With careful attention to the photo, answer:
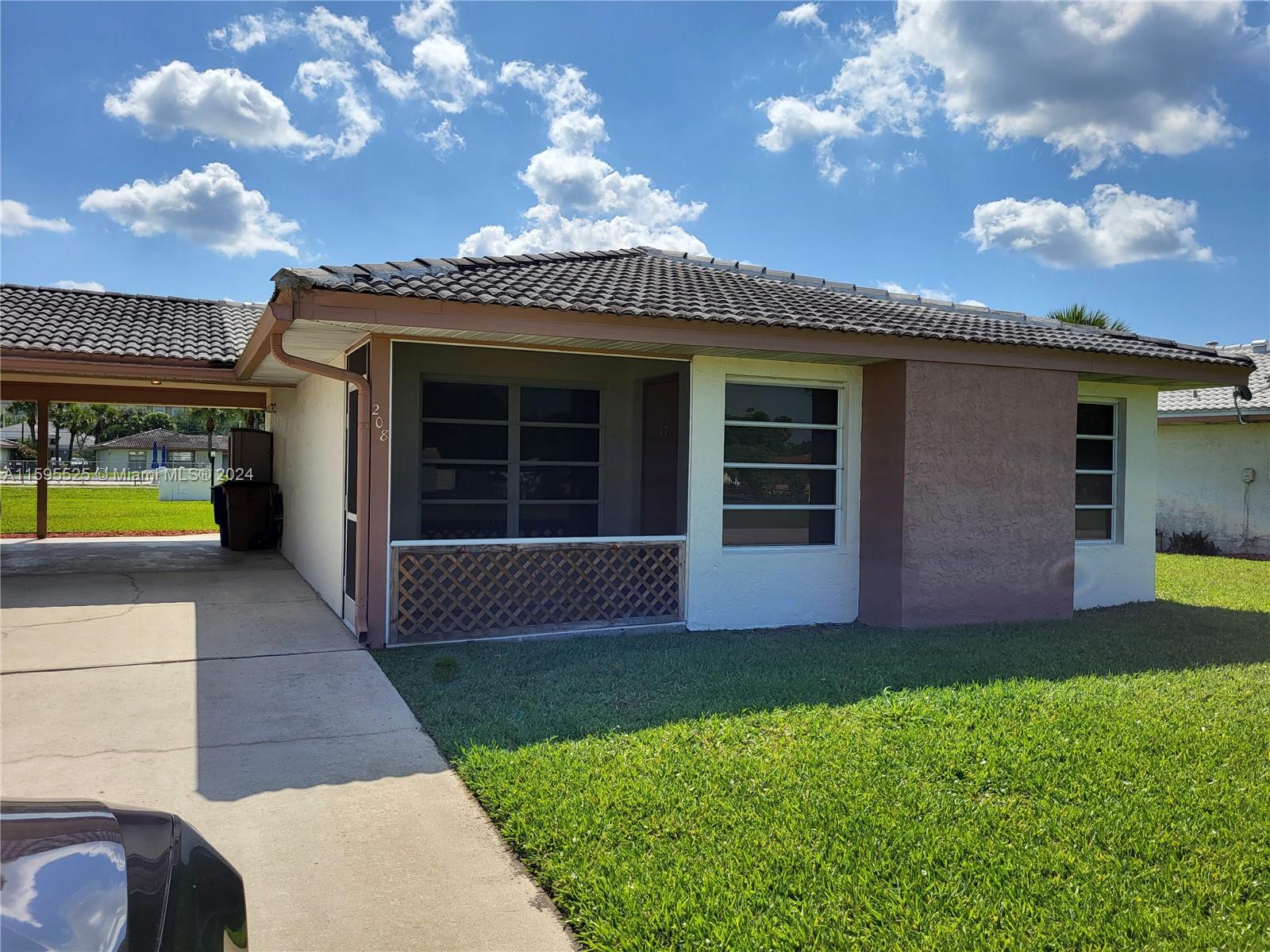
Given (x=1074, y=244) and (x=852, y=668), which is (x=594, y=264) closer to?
(x=852, y=668)

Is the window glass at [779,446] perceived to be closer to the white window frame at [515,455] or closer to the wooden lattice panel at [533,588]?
the wooden lattice panel at [533,588]

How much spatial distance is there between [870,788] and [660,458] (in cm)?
766

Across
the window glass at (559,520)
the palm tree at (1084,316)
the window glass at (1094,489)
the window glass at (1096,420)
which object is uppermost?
the palm tree at (1084,316)

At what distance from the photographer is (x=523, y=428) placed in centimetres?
1188

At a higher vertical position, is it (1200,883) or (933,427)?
(933,427)

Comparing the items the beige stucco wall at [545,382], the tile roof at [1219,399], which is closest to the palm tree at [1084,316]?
the tile roof at [1219,399]

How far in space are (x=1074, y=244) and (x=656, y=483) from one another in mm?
15500

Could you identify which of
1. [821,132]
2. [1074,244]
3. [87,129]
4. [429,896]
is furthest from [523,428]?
[1074,244]

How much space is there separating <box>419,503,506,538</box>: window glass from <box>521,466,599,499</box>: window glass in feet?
1.60

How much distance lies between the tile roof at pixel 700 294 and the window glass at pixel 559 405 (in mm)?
2021

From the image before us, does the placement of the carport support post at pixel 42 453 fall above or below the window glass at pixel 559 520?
above

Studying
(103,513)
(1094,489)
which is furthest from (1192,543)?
(103,513)

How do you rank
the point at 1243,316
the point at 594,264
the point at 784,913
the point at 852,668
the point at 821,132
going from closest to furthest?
1. the point at 784,913
2. the point at 852,668
3. the point at 594,264
4. the point at 821,132
5. the point at 1243,316

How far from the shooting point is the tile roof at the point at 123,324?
12164mm
